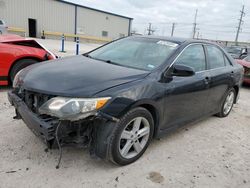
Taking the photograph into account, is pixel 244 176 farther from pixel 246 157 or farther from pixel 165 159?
pixel 165 159

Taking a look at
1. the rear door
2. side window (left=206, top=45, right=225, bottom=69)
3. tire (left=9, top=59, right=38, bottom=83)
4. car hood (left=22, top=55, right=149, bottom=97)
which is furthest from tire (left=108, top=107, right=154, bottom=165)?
tire (left=9, top=59, right=38, bottom=83)

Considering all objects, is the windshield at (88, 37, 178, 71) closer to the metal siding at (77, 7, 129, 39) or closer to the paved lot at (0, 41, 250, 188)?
the paved lot at (0, 41, 250, 188)

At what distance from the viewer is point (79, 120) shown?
2.21 m

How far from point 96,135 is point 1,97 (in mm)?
3245

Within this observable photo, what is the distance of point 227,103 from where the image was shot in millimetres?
4672

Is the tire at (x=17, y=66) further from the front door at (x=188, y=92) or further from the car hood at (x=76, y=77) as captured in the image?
the front door at (x=188, y=92)

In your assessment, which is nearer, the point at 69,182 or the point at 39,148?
the point at 69,182

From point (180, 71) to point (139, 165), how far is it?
1.28 meters

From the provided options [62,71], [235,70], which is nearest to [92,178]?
[62,71]

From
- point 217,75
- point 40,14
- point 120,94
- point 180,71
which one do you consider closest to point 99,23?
point 40,14

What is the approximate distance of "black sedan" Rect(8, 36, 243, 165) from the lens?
89.0 inches

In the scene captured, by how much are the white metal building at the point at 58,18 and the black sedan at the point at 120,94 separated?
26.1 meters

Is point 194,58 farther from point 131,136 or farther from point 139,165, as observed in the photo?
point 139,165

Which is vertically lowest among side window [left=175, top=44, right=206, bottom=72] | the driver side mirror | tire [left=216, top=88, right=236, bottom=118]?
tire [left=216, top=88, right=236, bottom=118]
